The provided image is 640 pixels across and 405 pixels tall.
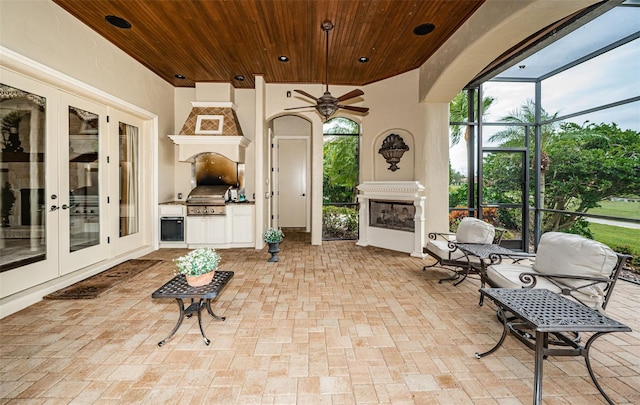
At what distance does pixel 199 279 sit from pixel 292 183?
6.07 metres

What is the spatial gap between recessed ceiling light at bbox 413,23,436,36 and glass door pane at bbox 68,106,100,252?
463 centimetres

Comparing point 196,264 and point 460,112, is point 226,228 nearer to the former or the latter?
point 196,264

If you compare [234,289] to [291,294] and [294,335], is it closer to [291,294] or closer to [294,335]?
[291,294]

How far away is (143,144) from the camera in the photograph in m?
5.45

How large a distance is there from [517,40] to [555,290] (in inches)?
109

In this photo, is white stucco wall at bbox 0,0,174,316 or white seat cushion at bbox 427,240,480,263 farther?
white seat cushion at bbox 427,240,480,263

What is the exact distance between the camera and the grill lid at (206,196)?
221 inches

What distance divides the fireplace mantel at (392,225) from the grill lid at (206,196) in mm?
2793

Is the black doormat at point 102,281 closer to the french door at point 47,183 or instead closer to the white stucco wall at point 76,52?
the french door at point 47,183

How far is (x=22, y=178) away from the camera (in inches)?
124

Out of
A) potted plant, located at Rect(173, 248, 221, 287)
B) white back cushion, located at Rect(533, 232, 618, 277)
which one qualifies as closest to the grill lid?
potted plant, located at Rect(173, 248, 221, 287)

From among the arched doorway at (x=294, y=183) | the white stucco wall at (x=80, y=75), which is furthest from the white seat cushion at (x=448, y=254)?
the white stucco wall at (x=80, y=75)

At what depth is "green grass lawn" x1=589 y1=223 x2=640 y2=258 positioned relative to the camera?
4.37 metres

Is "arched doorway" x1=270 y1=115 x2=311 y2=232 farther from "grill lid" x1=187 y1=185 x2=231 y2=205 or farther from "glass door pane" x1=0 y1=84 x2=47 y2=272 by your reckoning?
"glass door pane" x1=0 y1=84 x2=47 y2=272
